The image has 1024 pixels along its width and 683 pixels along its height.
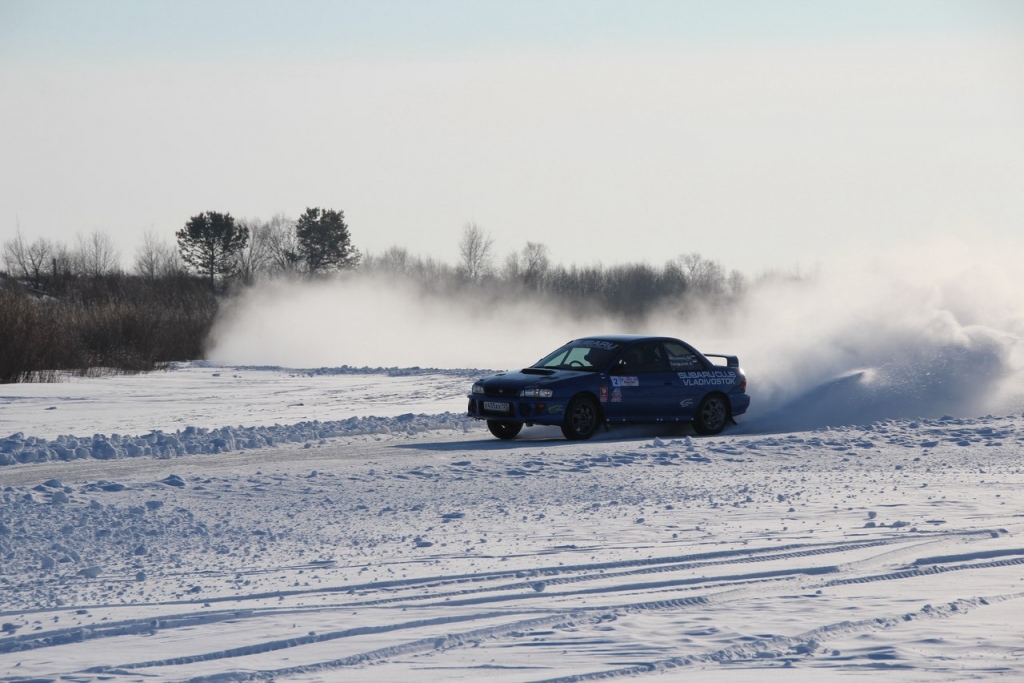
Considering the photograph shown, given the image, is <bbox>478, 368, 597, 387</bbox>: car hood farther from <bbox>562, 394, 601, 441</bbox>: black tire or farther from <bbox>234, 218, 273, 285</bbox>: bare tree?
<bbox>234, 218, 273, 285</bbox>: bare tree

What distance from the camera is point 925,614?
6.66 m

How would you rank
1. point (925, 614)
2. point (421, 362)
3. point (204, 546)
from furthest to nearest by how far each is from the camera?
point (421, 362), point (204, 546), point (925, 614)

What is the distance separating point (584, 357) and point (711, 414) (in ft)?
7.34

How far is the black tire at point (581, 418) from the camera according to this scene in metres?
16.0

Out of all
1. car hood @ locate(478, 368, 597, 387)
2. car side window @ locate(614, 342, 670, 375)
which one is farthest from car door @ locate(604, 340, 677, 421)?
car hood @ locate(478, 368, 597, 387)

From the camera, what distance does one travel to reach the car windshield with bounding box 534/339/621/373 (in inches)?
650

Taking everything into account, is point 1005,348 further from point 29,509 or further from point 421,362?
point 421,362

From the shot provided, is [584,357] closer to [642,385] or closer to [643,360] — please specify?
[643,360]

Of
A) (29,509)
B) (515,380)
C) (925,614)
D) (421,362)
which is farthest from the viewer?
(421,362)

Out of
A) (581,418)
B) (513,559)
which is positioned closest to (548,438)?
(581,418)

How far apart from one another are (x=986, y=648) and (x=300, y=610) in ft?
12.7

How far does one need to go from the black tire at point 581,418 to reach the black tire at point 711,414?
186 cm

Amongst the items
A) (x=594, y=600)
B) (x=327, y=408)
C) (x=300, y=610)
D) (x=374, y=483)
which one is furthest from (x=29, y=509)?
(x=327, y=408)

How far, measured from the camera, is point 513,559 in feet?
27.2
